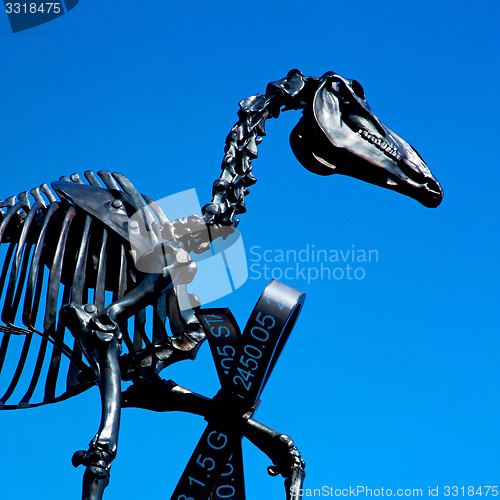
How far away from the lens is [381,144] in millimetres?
9086

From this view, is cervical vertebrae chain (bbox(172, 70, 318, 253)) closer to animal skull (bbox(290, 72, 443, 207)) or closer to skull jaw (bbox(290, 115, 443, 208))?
animal skull (bbox(290, 72, 443, 207))

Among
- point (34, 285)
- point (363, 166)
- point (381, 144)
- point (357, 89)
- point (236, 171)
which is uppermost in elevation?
point (357, 89)

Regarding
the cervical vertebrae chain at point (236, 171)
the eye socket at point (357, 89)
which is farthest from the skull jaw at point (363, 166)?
the eye socket at point (357, 89)

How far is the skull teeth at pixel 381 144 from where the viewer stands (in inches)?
356

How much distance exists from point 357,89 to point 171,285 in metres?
3.05

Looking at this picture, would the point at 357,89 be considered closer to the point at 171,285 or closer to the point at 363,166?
the point at 363,166

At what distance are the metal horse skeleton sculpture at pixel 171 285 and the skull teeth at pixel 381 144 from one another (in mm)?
14

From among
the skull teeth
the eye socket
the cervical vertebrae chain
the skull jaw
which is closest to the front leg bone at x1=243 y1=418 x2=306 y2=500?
the cervical vertebrae chain

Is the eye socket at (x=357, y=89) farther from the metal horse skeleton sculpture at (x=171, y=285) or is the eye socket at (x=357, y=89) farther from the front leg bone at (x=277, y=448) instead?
the front leg bone at (x=277, y=448)

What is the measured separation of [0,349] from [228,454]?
7.84 feet

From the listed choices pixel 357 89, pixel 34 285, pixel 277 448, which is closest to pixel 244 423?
pixel 277 448

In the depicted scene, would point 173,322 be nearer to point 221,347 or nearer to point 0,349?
point 221,347

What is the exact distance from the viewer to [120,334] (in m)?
7.58

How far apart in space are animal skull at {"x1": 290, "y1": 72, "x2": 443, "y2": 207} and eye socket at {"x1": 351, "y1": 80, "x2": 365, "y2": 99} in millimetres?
272
